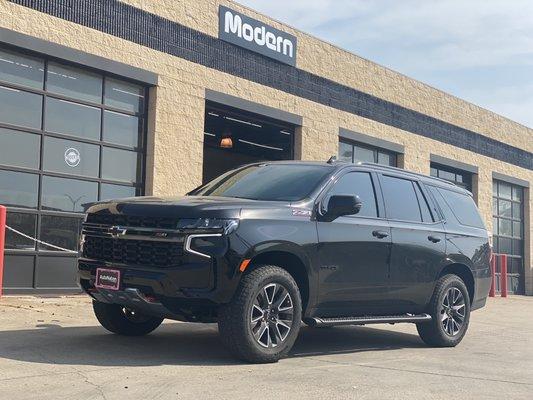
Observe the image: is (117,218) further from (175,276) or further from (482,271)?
(482,271)

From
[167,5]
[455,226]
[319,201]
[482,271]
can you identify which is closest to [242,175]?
[319,201]

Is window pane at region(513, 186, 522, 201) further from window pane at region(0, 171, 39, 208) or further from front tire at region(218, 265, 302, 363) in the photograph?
front tire at region(218, 265, 302, 363)

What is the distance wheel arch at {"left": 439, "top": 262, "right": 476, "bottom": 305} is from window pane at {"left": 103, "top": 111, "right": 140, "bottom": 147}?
24.5ft

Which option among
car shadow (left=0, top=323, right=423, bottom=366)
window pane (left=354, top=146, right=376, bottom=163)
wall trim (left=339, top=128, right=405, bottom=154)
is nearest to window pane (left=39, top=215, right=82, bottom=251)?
car shadow (left=0, top=323, right=423, bottom=366)

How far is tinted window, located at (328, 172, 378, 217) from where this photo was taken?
7286 millimetres

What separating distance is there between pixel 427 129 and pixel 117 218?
17941 mm

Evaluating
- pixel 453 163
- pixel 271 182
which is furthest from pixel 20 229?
pixel 453 163

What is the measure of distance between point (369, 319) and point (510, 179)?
71.8ft

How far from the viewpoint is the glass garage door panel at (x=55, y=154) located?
12.1 meters

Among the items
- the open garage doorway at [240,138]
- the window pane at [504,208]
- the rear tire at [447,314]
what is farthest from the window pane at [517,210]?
the rear tire at [447,314]

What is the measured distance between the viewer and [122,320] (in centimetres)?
721

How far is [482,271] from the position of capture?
358 inches

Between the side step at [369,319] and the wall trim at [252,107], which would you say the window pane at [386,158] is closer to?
the wall trim at [252,107]

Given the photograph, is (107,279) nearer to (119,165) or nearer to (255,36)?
(119,165)
